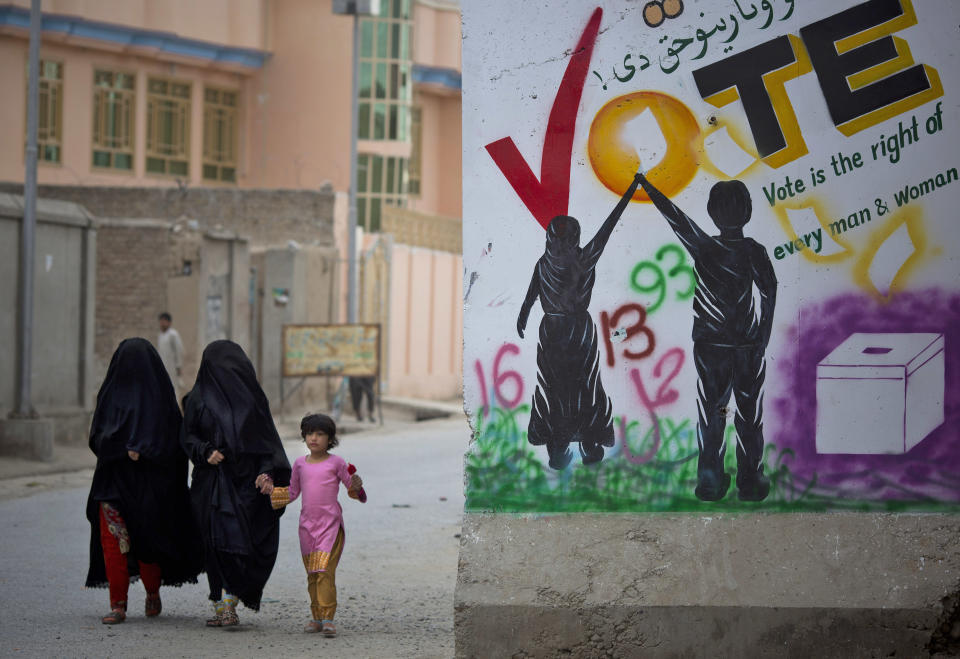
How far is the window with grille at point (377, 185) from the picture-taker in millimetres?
35406

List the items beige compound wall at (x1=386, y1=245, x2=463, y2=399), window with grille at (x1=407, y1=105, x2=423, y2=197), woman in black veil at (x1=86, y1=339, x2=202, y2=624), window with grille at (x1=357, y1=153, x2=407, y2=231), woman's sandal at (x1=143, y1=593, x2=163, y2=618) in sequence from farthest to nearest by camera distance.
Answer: window with grille at (x1=407, y1=105, x2=423, y2=197), window with grille at (x1=357, y1=153, x2=407, y2=231), beige compound wall at (x1=386, y1=245, x2=463, y2=399), woman's sandal at (x1=143, y1=593, x2=163, y2=618), woman in black veil at (x1=86, y1=339, x2=202, y2=624)

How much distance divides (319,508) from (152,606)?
118cm

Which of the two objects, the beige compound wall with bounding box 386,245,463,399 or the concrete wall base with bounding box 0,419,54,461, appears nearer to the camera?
the concrete wall base with bounding box 0,419,54,461

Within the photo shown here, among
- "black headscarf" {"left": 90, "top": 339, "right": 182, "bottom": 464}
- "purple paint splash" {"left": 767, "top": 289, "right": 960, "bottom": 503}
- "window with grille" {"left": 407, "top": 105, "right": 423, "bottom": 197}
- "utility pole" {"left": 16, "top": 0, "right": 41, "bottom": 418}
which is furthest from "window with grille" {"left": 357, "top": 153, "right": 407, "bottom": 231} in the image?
"purple paint splash" {"left": 767, "top": 289, "right": 960, "bottom": 503}

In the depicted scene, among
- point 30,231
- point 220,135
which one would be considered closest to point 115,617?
point 30,231

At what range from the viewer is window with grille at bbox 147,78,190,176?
3297cm

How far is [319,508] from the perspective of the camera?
6.75 meters

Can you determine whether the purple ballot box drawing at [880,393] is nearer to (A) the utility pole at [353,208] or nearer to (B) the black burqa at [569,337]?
(B) the black burqa at [569,337]

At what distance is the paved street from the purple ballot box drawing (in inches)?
77.5

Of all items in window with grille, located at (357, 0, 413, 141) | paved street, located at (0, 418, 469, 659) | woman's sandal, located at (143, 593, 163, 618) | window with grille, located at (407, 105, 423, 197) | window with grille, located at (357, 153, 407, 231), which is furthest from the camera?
window with grille, located at (407, 105, 423, 197)

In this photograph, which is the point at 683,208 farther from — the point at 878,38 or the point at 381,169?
the point at 381,169

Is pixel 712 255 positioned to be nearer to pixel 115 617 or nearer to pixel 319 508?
pixel 319 508

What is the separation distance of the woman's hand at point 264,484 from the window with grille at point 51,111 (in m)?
25.8

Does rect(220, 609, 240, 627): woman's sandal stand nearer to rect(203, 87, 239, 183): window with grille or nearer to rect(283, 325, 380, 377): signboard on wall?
rect(283, 325, 380, 377): signboard on wall
